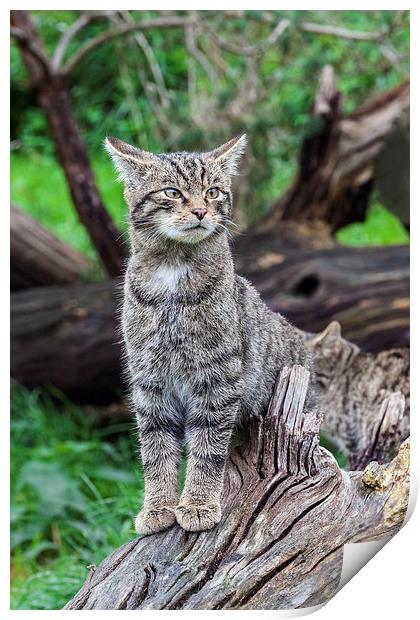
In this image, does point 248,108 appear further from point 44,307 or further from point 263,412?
point 263,412

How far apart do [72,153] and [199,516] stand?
3.90 m

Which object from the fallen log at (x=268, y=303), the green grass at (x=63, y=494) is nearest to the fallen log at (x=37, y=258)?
the fallen log at (x=268, y=303)

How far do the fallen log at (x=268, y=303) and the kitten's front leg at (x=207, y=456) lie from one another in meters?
2.34

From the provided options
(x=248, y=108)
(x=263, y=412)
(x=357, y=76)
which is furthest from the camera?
(x=357, y=76)

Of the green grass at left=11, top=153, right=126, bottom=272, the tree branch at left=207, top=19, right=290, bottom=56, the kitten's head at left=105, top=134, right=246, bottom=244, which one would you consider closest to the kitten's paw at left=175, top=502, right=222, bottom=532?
the kitten's head at left=105, top=134, right=246, bottom=244

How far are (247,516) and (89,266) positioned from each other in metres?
4.21

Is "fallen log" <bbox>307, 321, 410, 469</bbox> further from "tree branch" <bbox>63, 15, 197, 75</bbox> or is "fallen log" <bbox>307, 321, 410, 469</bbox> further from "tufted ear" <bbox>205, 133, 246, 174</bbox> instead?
"tree branch" <bbox>63, 15, 197, 75</bbox>

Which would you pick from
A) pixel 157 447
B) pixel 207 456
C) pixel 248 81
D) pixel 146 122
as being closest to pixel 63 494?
pixel 157 447

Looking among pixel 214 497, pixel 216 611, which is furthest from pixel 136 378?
pixel 216 611

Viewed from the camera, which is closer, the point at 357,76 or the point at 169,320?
the point at 169,320

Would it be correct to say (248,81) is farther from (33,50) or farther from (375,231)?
(375,231)

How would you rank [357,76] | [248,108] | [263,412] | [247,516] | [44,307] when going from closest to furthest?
[247,516] → [263,412] → [44,307] → [248,108] → [357,76]

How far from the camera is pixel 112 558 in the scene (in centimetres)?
326

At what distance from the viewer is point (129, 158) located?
324cm
